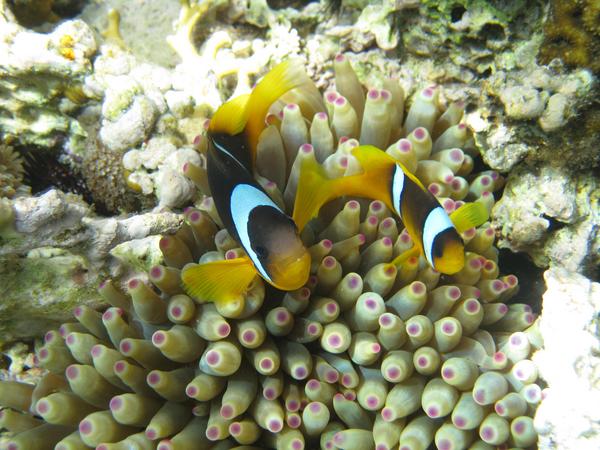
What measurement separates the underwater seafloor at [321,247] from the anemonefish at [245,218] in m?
0.08

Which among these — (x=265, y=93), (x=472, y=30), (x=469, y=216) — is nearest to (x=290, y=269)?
(x=469, y=216)

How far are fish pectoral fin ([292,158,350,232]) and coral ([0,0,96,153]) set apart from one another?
1.25 metres

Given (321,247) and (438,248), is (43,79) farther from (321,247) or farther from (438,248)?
(438,248)

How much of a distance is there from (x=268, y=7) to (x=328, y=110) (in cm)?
75

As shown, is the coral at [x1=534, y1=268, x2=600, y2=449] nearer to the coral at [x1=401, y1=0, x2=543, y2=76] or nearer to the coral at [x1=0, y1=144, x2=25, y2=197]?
the coral at [x1=401, y1=0, x2=543, y2=76]

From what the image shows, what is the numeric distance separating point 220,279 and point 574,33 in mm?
1378

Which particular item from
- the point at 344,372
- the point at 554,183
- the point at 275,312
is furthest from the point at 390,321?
the point at 554,183

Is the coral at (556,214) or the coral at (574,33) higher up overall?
the coral at (574,33)

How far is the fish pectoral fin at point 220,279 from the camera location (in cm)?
143

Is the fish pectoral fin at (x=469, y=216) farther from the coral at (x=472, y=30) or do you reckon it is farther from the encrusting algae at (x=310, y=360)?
the coral at (x=472, y=30)

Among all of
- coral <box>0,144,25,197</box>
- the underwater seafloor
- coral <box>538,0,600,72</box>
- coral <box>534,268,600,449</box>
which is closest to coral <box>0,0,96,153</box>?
the underwater seafloor

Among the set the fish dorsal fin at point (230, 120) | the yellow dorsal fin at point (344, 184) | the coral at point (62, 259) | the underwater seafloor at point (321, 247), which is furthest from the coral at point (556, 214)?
the coral at point (62, 259)

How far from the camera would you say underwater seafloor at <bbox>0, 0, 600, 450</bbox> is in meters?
1.45

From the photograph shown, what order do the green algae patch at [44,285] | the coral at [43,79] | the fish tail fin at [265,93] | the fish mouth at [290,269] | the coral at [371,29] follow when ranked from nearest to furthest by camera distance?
the fish mouth at [290,269]
the green algae patch at [44,285]
the fish tail fin at [265,93]
the coral at [43,79]
the coral at [371,29]
